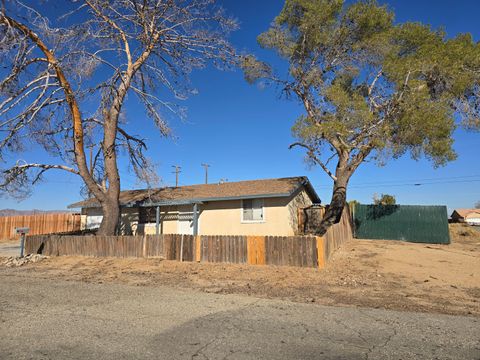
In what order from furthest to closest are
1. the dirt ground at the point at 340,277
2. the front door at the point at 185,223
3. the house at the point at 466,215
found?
the house at the point at 466,215 < the front door at the point at 185,223 < the dirt ground at the point at 340,277

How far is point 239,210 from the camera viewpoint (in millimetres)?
18969

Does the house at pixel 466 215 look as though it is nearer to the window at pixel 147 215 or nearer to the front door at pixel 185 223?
the front door at pixel 185 223

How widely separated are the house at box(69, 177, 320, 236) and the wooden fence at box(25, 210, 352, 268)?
11.7ft

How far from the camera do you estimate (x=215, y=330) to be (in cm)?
532

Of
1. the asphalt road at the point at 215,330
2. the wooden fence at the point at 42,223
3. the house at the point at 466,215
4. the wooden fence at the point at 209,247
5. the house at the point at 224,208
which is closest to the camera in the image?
the asphalt road at the point at 215,330

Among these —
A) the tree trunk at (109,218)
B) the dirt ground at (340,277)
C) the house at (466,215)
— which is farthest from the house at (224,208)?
the house at (466,215)

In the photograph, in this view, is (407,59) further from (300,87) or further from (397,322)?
(397,322)

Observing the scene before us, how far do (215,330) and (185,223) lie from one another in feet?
51.3

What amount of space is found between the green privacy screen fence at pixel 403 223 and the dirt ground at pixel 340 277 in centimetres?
551

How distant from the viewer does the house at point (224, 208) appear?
1800cm

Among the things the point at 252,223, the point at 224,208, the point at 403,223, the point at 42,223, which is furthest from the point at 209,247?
the point at 42,223

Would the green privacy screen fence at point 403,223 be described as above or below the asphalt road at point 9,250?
above

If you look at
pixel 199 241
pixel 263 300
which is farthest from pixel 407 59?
pixel 263 300

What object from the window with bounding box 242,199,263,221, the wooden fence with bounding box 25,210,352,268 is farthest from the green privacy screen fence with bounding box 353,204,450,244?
the window with bounding box 242,199,263,221
